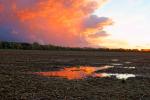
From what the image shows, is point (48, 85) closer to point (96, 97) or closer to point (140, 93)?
point (96, 97)

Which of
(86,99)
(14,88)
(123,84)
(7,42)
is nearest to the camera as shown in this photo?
(86,99)

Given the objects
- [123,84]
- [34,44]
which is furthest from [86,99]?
[34,44]

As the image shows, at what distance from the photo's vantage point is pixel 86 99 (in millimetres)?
15320

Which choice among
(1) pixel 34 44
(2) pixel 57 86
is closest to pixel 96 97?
(2) pixel 57 86

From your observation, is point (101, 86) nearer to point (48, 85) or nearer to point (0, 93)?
point (48, 85)

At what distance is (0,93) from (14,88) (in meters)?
1.85

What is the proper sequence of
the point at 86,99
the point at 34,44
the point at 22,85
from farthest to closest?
the point at 34,44 < the point at 22,85 < the point at 86,99

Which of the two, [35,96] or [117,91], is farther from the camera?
[117,91]

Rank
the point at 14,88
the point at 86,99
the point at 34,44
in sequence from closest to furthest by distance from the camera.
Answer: the point at 86,99 → the point at 14,88 → the point at 34,44

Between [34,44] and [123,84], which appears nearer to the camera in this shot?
[123,84]

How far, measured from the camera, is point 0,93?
1588 centimetres

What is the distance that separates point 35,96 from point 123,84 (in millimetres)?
8136

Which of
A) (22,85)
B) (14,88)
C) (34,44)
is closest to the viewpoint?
(14,88)

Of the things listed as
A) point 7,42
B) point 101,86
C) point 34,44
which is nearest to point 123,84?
point 101,86
